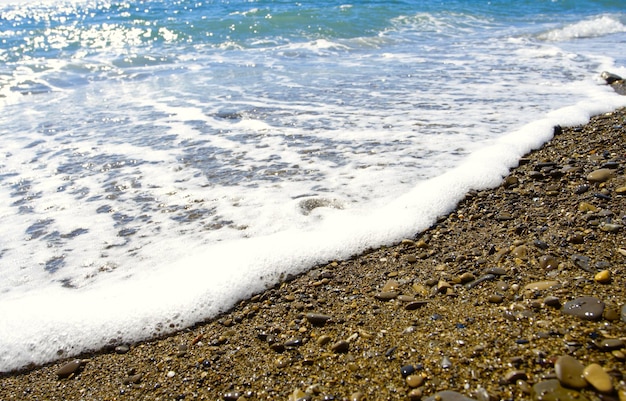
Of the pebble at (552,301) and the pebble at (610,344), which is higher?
the pebble at (610,344)

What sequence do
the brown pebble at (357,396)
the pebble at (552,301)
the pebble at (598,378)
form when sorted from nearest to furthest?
the pebble at (598,378)
the brown pebble at (357,396)
the pebble at (552,301)

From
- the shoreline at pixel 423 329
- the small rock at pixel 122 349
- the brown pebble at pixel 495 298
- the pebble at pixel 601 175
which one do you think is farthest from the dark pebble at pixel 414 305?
the pebble at pixel 601 175

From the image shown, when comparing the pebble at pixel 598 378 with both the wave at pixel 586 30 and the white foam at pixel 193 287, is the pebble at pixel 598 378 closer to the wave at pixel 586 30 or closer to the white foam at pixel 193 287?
the white foam at pixel 193 287

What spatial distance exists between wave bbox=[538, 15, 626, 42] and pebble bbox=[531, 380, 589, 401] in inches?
455

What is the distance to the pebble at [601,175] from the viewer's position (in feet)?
9.25

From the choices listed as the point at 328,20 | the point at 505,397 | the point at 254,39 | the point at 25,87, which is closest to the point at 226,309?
the point at 505,397

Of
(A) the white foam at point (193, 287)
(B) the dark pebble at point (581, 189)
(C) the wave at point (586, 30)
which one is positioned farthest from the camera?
(C) the wave at point (586, 30)

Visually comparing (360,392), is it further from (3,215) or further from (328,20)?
(328,20)

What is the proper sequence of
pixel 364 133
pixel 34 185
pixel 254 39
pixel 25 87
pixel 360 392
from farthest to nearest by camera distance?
pixel 254 39 < pixel 25 87 < pixel 364 133 < pixel 34 185 < pixel 360 392

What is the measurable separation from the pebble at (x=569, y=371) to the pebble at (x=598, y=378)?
0.02 m

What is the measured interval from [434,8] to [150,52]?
10.8 m

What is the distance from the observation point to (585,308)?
1750 millimetres

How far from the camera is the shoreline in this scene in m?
1.60

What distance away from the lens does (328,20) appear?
13680mm
